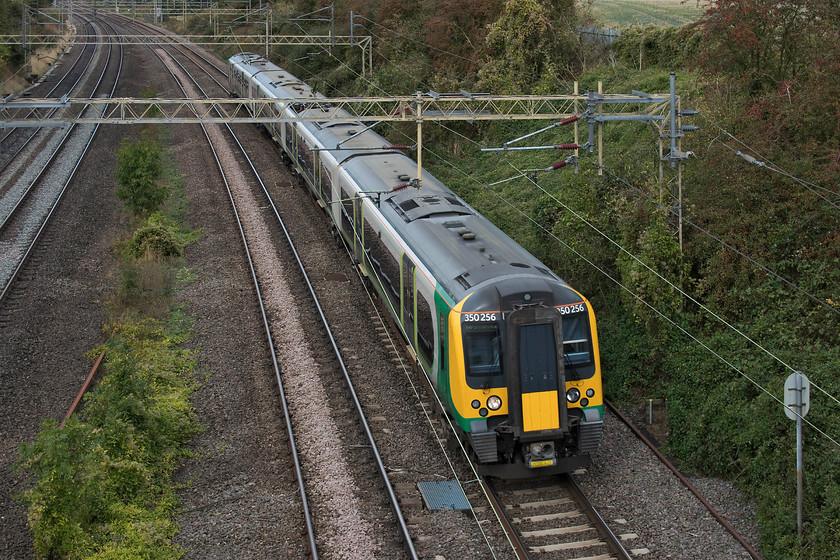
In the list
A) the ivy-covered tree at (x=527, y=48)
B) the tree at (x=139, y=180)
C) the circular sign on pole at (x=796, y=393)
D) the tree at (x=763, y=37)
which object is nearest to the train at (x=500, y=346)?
the circular sign on pole at (x=796, y=393)

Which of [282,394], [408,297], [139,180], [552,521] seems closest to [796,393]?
[552,521]

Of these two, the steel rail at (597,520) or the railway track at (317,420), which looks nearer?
the steel rail at (597,520)

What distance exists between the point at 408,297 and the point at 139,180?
1415 centimetres

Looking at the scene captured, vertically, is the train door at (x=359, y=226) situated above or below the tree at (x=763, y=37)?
below

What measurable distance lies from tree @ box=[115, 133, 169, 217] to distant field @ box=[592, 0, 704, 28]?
2011 cm

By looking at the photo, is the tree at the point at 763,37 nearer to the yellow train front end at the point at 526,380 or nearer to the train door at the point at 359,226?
the train door at the point at 359,226

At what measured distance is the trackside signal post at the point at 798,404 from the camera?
10.9 m

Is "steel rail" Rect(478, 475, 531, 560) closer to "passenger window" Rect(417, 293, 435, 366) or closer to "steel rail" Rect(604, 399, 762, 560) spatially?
"passenger window" Rect(417, 293, 435, 366)

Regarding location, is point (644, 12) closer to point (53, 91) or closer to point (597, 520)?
point (53, 91)

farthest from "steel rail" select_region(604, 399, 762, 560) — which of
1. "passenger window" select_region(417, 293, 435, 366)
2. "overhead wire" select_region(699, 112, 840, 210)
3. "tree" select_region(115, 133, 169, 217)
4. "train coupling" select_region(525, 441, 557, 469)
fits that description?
"tree" select_region(115, 133, 169, 217)

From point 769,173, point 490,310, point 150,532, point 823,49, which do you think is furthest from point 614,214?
point 150,532

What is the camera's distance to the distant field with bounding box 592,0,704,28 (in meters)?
38.8

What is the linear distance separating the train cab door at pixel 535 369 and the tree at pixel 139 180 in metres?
17.8

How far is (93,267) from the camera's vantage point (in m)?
23.5
